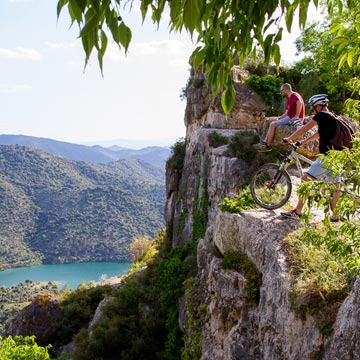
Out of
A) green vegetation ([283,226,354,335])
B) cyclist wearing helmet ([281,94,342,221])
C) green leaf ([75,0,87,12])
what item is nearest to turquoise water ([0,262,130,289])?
cyclist wearing helmet ([281,94,342,221])

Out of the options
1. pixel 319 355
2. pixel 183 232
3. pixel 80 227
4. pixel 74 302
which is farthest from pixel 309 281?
pixel 80 227

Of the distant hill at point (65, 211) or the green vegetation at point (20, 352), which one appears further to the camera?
the distant hill at point (65, 211)

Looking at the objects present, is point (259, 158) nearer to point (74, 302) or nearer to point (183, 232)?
point (183, 232)

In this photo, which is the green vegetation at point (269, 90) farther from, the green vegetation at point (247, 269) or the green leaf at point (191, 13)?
the green leaf at point (191, 13)

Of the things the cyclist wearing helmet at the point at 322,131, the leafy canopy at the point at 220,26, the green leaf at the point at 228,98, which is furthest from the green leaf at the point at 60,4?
the cyclist wearing helmet at the point at 322,131

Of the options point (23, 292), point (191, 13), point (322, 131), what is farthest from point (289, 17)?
point (23, 292)

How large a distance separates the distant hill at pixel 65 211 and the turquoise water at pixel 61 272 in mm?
1829

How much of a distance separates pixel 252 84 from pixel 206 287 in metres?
13.0

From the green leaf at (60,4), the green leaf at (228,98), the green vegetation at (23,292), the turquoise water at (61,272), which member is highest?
the green leaf at (60,4)

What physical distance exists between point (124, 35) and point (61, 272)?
103211 mm

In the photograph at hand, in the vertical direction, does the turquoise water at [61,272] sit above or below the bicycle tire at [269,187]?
Result: below

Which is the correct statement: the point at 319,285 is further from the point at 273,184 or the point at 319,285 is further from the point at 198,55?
the point at 198,55

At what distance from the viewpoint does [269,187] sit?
27.1ft

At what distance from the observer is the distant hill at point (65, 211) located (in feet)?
349
